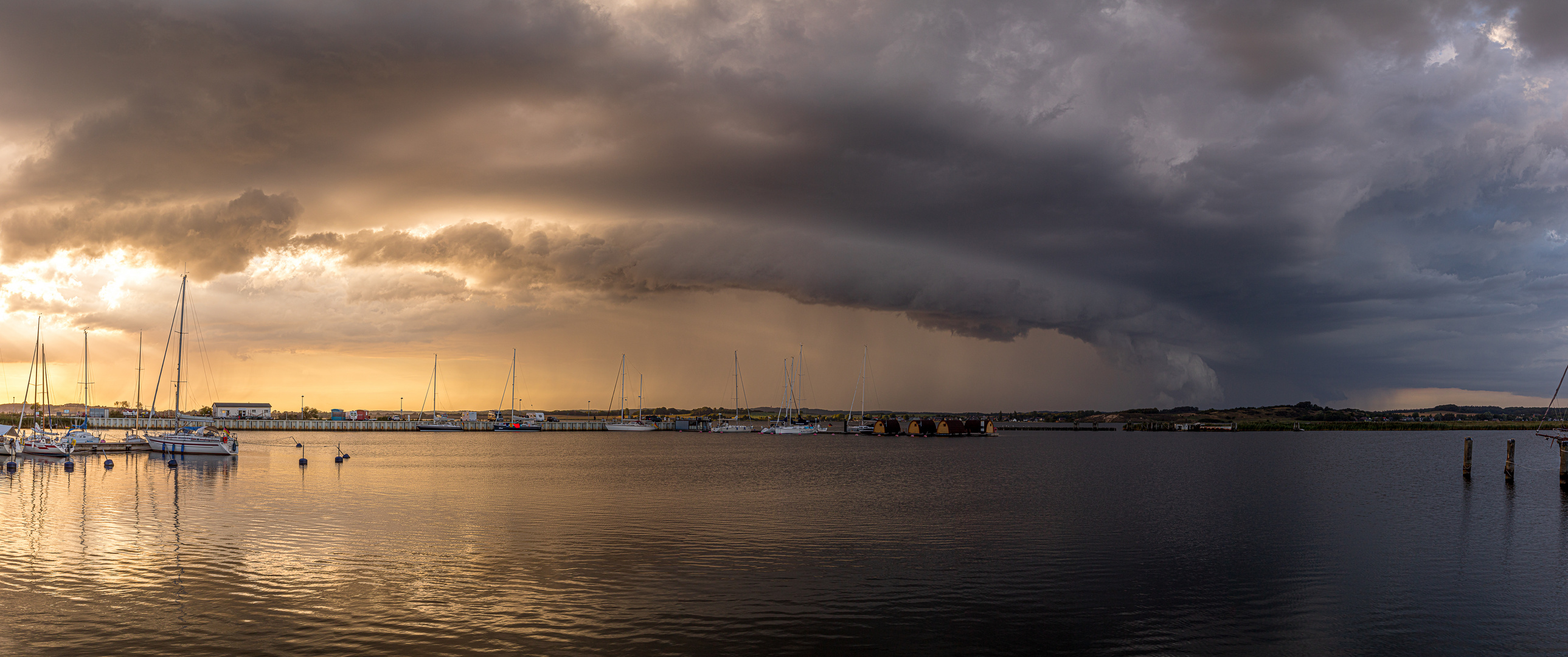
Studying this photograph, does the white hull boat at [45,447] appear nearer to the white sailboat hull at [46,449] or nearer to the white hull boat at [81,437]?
the white sailboat hull at [46,449]

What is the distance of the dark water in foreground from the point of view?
77.9 ft

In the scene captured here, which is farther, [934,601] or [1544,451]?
[1544,451]

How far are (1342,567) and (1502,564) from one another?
293 inches

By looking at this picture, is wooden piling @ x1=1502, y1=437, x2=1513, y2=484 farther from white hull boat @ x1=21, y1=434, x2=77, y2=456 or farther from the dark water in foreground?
white hull boat @ x1=21, y1=434, x2=77, y2=456

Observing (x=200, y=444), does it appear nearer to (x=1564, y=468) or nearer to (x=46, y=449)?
(x=46, y=449)

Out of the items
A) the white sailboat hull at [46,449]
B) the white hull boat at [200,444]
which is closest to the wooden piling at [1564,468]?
the white hull boat at [200,444]

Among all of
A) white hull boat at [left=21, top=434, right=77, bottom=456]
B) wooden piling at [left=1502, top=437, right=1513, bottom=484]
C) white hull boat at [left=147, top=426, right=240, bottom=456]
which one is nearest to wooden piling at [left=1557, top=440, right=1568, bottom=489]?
wooden piling at [left=1502, top=437, right=1513, bottom=484]

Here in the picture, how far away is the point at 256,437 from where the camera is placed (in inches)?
6663

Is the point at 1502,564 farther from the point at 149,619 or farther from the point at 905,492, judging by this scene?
the point at 149,619

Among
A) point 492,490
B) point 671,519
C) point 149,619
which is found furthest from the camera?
point 492,490

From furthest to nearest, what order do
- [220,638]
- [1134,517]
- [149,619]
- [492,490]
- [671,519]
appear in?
[492,490] < [1134,517] < [671,519] < [149,619] < [220,638]

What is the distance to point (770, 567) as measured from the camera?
33.6 m

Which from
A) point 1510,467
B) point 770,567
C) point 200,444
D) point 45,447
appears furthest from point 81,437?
point 1510,467

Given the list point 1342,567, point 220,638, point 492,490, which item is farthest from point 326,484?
point 1342,567
